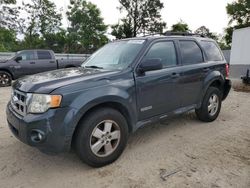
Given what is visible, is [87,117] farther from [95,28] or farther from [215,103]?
Result: [95,28]

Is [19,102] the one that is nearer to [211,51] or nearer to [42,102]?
[42,102]

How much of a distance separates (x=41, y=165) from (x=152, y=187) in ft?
5.28

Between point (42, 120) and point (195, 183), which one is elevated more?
point (42, 120)

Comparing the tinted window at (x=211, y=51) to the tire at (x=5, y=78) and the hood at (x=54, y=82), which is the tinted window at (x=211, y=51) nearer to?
the hood at (x=54, y=82)

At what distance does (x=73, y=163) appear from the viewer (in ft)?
11.6

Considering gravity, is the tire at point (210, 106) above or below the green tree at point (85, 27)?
below

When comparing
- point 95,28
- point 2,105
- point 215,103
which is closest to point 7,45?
point 95,28

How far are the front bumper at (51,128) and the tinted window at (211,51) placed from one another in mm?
3354

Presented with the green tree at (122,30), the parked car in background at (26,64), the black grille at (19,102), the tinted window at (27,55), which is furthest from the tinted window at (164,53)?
the green tree at (122,30)


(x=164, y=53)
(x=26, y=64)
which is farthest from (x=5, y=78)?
(x=164, y=53)

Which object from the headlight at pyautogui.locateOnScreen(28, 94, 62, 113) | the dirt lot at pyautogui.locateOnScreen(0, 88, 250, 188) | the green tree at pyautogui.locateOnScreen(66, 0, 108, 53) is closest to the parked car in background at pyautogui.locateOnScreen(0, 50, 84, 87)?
the dirt lot at pyautogui.locateOnScreen(0, 88, 250, 188)

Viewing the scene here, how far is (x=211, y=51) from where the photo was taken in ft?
17.5

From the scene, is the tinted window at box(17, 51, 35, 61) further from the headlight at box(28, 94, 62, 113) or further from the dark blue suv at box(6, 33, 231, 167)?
the headlight at box(28, 94, 62, 113)

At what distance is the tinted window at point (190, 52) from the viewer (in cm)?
459
